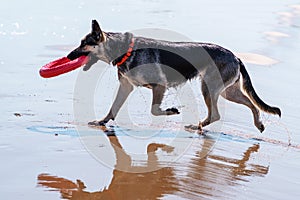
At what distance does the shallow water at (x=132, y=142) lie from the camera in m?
5.70

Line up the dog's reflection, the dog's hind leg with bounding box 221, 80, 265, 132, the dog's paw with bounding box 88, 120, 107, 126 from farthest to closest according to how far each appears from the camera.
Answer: the dog's hind leg with bounding box 221, 80, 265, 132 → the dog's paw with bounding box 88, 120, 107, 126 → the dog's reflection

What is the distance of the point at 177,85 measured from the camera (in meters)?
8.20

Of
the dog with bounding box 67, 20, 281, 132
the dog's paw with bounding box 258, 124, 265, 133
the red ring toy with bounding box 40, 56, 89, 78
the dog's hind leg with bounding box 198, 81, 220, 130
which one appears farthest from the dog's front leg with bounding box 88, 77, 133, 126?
the dog's paw with bounding box 258, 124, 265, 133

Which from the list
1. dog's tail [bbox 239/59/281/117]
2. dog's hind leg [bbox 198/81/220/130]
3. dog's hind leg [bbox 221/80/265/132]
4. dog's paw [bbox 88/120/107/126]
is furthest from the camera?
dog's hind leg [bbox 221/80/265/132]

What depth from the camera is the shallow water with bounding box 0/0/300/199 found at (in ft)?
18.7

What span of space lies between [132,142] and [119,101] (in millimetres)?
1050

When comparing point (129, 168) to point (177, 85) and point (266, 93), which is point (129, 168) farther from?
point (266, 93)

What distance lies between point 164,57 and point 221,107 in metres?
1.43

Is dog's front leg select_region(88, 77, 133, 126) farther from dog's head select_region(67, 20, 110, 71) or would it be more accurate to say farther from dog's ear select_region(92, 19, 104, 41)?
dog's ear select_region(92, 19, 104, 41)

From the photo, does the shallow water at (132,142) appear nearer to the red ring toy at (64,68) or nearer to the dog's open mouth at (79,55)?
the red ring toy at (64,68)

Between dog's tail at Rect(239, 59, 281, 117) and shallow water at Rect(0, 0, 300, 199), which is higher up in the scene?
dog's tail at Rect(239, 59, 281, 117)

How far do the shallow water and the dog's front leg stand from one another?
186 millimetres

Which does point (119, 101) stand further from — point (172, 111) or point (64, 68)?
point (64, 68)

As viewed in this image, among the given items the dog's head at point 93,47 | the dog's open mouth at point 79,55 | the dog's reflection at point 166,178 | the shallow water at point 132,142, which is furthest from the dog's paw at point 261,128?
the dog's open mouth at point 79,55
